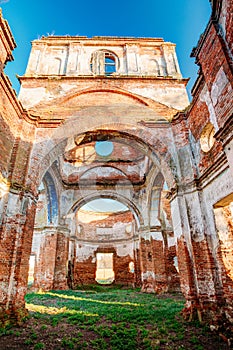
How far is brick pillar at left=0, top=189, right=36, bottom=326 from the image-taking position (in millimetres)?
6523

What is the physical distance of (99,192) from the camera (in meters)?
16.8

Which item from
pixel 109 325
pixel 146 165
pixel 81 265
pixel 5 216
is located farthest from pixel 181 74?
pixel 81 265

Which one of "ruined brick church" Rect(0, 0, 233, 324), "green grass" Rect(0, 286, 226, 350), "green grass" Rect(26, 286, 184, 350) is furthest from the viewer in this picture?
"ruined brick church" Rect(0, 0, 233, 324)

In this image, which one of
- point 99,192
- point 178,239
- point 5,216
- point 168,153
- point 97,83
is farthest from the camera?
point 99,192

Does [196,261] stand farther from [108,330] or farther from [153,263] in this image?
[153,263]

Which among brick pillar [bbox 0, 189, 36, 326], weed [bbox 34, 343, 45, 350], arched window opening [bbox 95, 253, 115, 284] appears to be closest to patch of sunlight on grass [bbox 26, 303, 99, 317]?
brick pillar [bbox 0, 189, 36, 326]

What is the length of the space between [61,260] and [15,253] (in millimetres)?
8292

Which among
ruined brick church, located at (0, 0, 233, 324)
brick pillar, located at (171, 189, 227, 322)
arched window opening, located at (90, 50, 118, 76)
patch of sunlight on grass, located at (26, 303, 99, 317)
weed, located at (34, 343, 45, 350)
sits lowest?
weed, located at (34, 343, 45, 350)

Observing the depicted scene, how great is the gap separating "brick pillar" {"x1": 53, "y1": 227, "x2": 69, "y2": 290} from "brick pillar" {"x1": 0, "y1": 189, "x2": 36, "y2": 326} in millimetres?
A: 7494

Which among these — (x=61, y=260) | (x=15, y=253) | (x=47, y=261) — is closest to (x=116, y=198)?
(x=61, y=260)

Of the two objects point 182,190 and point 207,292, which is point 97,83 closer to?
point 182,190

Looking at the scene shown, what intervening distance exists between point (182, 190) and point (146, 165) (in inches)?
286

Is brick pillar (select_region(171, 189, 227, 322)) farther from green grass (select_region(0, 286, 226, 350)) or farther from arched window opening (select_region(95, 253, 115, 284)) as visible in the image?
arched window opening (select_region(95, 253, 115, 284))

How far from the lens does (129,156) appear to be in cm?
1723
